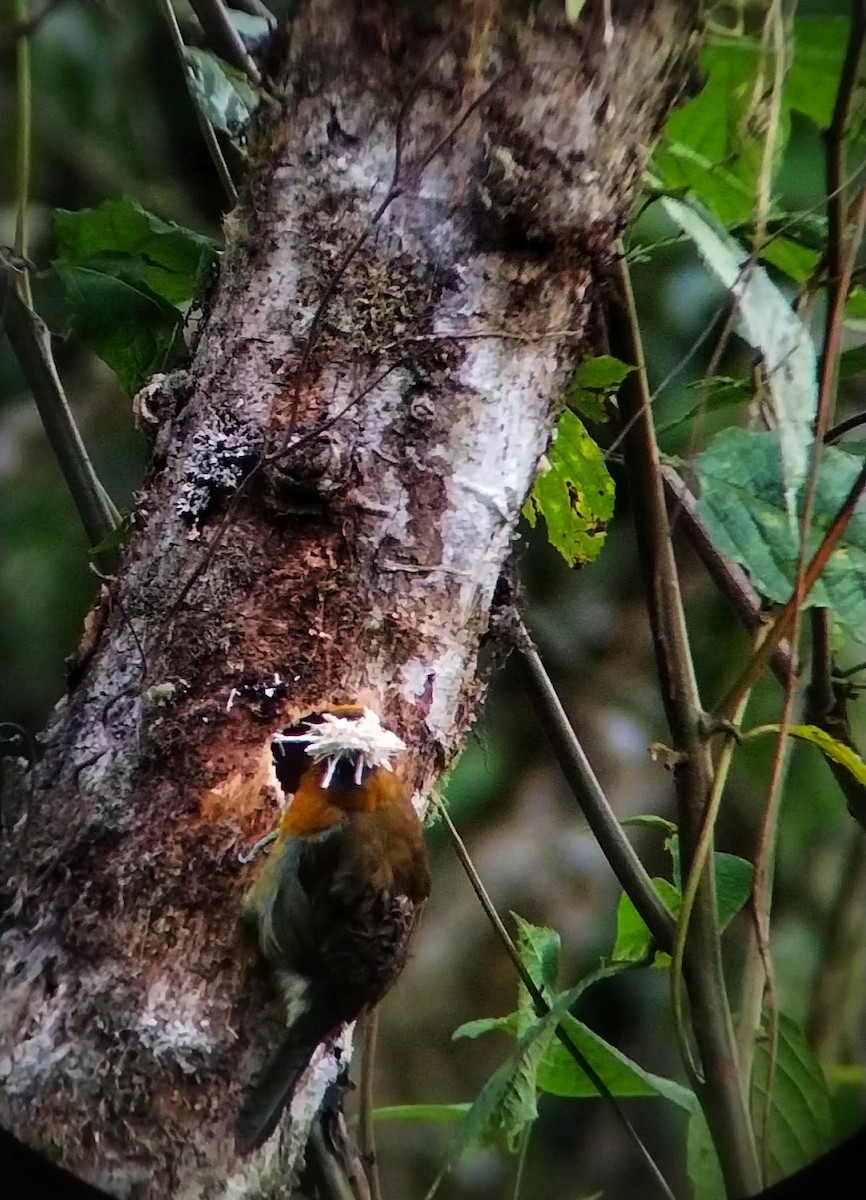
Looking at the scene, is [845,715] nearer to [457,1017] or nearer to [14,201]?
[457,1017]

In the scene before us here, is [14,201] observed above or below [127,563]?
above

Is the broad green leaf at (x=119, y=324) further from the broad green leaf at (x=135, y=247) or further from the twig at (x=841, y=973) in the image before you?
the twig at (x=841, y=973)

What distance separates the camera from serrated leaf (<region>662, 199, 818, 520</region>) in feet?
1.89

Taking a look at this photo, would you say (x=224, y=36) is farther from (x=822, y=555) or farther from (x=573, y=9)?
(x=822, y=555)

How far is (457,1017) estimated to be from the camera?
2.04 feet

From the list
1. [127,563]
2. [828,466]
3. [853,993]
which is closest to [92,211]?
[127,563]

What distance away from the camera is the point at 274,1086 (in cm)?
56

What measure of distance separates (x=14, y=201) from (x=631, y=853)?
0.50m

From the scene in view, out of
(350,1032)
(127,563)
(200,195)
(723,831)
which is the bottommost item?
(350,1032)

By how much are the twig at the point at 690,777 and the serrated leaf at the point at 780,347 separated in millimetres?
64

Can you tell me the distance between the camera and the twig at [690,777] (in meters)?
0.60

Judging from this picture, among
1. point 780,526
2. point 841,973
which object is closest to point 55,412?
point 780,526

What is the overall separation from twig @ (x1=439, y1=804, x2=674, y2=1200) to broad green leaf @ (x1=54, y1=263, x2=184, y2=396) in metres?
0.34

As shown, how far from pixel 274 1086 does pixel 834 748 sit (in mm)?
336
